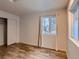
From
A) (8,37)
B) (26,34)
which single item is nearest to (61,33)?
(26,34)

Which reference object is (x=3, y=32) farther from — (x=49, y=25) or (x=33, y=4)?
(x=33, y=4)

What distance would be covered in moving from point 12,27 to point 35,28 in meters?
1.50

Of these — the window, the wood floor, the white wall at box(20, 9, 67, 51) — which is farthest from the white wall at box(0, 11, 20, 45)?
the window

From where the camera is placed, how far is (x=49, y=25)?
5234 mm

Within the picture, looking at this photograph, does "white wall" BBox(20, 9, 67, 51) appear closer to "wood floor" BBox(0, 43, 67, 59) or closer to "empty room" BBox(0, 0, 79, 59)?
"empty room" BBox(0, 0, 79, 59)

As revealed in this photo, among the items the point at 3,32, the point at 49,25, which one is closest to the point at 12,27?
the point at 3,32

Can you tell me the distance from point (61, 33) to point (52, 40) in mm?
670

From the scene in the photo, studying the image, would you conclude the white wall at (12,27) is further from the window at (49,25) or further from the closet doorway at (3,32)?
the window at (49,25)

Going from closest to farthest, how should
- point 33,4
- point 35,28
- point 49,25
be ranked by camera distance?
1. point 33,4
2. point 49,25
3. point 35,28

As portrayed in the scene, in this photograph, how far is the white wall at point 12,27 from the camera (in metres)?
5.58

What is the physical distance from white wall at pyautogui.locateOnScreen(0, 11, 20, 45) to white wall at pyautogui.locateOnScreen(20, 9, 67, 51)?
1.10 feet

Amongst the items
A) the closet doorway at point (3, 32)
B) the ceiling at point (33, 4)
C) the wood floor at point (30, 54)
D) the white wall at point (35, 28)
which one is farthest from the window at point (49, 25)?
the closet doorway at point (3, 32)

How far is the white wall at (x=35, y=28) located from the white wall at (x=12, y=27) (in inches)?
13.2

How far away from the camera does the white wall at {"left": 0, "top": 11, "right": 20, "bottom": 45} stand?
558cm
